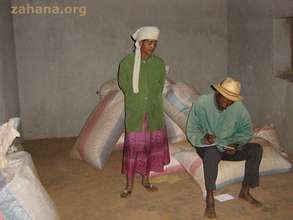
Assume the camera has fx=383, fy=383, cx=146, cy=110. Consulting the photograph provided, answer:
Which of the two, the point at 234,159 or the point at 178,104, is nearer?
the point at 234,159

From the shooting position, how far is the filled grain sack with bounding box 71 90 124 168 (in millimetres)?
4355

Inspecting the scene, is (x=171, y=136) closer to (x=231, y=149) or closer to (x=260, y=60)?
(x=231, y=149)

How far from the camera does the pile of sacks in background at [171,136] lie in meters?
3.98

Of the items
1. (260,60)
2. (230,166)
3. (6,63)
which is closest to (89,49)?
(6,63)

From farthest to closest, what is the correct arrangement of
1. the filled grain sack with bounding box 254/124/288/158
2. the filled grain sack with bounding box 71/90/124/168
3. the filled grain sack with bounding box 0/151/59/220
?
the filled grain sack with bounding box 254/124/288/158
the filled grain sack with bounding box 71/90/124/168
the filled grain sack with bounding box 0/151/59/220

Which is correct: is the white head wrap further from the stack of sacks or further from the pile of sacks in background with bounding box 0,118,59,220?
the pile of sacks in background with bounding box 0,118,59,220

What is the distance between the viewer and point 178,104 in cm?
452

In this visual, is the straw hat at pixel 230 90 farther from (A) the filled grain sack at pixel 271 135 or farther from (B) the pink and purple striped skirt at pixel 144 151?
(A) the filled grain sack at pixel 271 135

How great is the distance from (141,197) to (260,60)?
256 cm

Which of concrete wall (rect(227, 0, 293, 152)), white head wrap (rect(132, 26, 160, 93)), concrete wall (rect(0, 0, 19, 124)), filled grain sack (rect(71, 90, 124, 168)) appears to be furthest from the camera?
concrete wall (rect(227, 0, 293, 152))

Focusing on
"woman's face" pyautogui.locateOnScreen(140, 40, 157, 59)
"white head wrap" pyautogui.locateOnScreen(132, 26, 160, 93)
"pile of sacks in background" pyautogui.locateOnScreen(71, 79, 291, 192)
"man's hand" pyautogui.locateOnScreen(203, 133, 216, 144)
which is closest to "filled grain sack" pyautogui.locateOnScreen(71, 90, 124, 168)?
"pile of sacks in background" pyautogui.locateOnScreen(71, 79, 291, 192)

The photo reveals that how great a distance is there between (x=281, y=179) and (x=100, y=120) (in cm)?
210

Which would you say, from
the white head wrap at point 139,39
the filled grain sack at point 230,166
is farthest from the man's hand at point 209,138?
the white head wrap at point 139,39

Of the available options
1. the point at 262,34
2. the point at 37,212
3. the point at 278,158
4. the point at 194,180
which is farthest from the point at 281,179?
the point at 37,212
